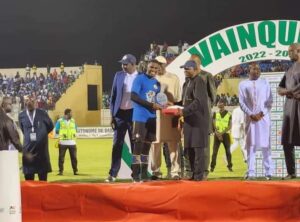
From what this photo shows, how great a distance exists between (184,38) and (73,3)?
26.9 feet

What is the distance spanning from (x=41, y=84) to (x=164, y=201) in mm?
31577

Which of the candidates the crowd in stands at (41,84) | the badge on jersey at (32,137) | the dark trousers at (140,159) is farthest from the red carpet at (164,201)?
the crowd in stands at (41,84)

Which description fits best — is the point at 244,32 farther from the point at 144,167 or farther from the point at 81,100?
the point at 81,100

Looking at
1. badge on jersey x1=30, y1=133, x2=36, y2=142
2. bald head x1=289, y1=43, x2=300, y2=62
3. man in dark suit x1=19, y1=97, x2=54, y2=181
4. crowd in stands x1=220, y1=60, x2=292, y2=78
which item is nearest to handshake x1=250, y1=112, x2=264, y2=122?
bald head x1=289, y1=43, x2=300, y2=62

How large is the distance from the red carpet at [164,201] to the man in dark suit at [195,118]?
3.84 feet

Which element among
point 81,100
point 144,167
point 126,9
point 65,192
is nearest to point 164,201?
point 65,192

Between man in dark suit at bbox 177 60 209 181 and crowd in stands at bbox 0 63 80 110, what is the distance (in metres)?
28.9

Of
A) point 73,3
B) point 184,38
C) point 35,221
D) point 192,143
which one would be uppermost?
point 73,3

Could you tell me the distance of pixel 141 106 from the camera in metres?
7.93

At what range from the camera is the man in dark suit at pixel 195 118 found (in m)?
7.60

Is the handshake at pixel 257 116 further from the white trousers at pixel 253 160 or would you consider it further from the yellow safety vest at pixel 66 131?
the yellow safety vest at pixel 66 131

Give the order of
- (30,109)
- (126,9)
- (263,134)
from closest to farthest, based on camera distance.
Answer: (263,134)
(30,109)
(126,9)

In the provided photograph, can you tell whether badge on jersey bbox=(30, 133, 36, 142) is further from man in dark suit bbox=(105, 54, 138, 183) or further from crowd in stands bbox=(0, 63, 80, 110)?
crowd in stands bbox=(0, 63, 80, 110)

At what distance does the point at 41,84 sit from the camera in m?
37.2
